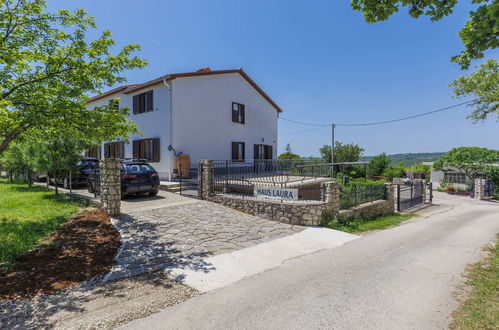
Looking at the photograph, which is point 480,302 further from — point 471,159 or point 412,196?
point 471,159

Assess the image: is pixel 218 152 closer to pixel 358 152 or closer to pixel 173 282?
pixel 173 282

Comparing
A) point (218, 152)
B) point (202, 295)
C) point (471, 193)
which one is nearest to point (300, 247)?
point (202, 295)

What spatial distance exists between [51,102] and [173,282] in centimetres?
542

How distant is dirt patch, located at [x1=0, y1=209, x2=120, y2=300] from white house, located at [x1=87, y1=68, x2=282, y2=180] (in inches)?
360

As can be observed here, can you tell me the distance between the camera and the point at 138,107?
1738 cm

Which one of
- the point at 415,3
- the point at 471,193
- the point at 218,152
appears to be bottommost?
the point at 471,193

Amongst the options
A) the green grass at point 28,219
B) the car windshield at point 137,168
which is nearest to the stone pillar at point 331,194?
the car windshield at point 137,168

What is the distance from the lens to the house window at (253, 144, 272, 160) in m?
20.9

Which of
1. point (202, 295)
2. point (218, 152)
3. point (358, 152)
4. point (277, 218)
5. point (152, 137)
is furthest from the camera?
point (358, 152)

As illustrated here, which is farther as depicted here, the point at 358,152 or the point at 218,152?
the point at 358,152

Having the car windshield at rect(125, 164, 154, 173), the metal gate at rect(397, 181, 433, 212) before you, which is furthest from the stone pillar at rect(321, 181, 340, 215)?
the car windshield at rect(125, 164, 154, 173)

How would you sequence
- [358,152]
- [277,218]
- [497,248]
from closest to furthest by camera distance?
1. [497,248]
2. [277,218]
3. [358,152]

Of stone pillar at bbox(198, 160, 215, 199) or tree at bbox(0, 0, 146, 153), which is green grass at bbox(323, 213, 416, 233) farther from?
tree at bbox(0, 0, 146, 153)

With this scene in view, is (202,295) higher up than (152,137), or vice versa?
(152,137)
